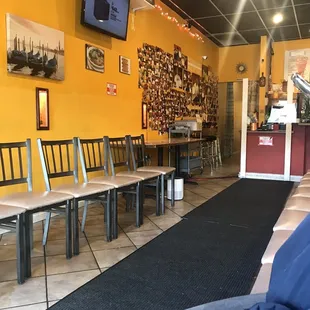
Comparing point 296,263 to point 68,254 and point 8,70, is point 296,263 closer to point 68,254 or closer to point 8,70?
point 68,254

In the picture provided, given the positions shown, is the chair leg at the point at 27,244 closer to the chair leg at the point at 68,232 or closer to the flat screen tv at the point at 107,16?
the chair leg at the point at 68,232

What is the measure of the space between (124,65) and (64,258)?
3350mm

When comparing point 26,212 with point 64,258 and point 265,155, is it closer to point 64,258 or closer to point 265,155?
point 64,258

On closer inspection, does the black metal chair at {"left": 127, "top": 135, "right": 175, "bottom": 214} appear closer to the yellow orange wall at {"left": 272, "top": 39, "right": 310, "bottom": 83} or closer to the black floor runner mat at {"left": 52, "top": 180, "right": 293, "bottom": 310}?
the black floor runner mat at {"left": 52, "top": 180, "right": 293, "bottom": 310}

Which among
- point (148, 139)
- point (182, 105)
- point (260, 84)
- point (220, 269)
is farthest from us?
point (260, 84)

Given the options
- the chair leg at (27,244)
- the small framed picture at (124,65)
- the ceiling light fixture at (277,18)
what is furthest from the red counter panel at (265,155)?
the chair leg at (27,244)

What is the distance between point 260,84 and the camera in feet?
28.0

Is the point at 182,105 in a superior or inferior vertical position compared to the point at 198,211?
superior

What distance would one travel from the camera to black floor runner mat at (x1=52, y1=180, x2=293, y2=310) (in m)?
2.04

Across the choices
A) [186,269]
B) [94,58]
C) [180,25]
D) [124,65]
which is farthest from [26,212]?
[180,25]

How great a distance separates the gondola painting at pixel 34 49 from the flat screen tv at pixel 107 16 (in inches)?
18.1

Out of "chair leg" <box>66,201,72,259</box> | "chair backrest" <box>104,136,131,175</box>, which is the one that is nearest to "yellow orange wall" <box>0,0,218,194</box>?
"chair backrest" <box>104,136,131,175</box>

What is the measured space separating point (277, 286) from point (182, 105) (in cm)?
651

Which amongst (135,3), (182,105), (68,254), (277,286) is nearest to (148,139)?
(182,105)
